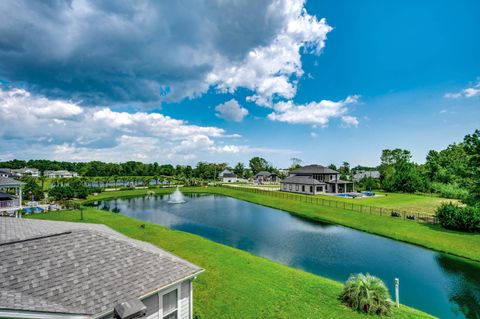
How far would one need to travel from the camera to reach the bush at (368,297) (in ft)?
36.2

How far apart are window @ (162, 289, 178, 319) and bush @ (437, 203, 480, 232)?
2981 cm

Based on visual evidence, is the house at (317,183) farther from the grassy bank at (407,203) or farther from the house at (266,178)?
the house at (266,178)

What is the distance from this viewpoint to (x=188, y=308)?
8.54 meters

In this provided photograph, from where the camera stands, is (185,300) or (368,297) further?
(368,297)

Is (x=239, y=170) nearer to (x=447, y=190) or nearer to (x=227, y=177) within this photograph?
(x=227, y=177)

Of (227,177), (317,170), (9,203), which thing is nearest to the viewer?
(9,203)

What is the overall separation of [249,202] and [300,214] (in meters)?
16.3

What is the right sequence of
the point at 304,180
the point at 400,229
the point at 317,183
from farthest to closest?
the point at 304,180, the point at 317,183, the point at 400,229

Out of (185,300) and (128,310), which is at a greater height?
(128,310)

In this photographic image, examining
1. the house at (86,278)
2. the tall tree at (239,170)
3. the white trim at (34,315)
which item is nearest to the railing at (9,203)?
the house at (86,278)

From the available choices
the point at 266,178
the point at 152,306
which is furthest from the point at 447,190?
the point at 152,306

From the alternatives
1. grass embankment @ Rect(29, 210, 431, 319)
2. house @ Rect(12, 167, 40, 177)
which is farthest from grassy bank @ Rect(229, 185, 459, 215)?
house @ Rect(12, 167, 40, 177)

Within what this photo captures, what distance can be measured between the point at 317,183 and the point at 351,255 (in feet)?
121

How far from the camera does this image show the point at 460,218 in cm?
2527
